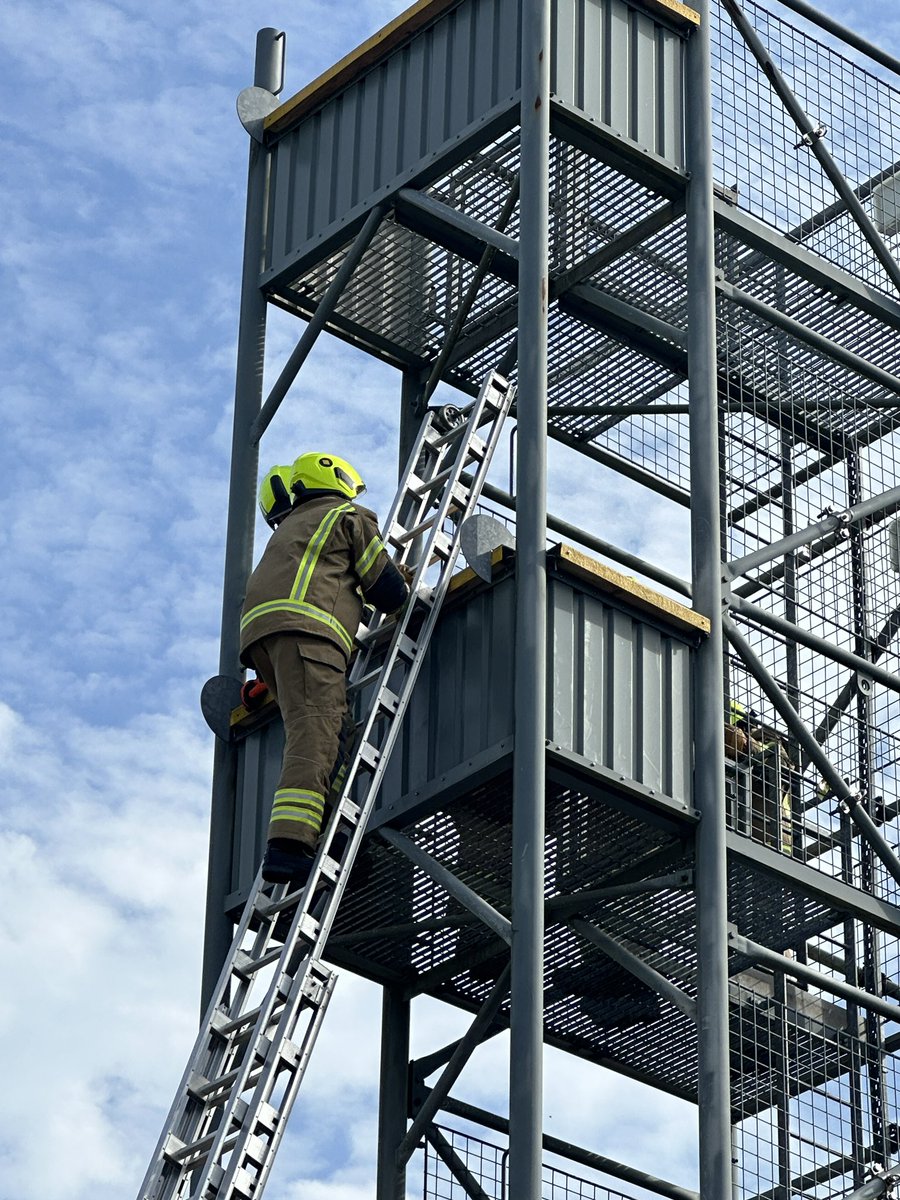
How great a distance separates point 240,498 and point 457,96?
331cm

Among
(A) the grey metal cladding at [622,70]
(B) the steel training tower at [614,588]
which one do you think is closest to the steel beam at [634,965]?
(B) the steel training tower at [614,588]

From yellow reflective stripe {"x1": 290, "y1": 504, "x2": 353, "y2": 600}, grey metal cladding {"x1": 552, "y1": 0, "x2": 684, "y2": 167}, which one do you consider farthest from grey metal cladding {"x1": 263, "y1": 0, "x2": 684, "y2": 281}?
yellow reflective stripe {"x1": 290, "y1": 504, "x2": 353, "y2": 600}

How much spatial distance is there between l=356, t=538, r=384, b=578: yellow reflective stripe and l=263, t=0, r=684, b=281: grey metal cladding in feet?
9.68

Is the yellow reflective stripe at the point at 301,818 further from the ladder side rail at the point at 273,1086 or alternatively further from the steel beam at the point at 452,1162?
the steel beam at the point at 452,1162

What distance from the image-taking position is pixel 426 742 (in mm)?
17547

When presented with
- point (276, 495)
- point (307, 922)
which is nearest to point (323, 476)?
point (276, 495)

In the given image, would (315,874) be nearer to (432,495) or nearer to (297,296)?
(432,495)

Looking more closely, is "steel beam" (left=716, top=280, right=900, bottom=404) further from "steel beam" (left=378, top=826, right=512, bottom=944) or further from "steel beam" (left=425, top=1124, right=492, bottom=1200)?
"steel beam" (left=425, top=1124, right=492, bottom=1200)

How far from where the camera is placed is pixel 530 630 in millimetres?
16828

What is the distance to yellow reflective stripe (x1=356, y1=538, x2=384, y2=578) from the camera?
17.5 metres

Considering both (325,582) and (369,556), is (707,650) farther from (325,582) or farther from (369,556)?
(325,582)

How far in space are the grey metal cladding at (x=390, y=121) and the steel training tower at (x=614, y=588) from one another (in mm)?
36

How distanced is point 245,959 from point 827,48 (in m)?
8.60

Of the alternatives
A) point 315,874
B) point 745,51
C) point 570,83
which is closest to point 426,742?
point 315,874
